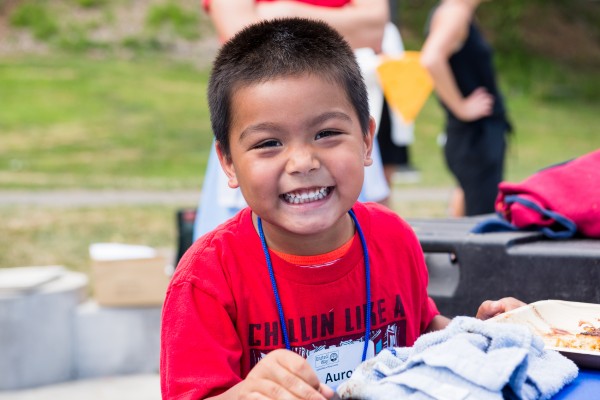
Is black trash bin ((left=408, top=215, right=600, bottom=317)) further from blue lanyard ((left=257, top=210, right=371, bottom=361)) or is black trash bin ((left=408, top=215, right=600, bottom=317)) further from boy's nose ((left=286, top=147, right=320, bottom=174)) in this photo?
boy's nose ((left=286, top=147, right=320, bottom=174))

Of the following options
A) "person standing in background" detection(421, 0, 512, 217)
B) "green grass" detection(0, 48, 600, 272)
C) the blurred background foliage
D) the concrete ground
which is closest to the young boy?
the concrete ground

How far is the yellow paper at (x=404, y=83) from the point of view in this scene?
5.45 metres

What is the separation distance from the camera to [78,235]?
299 inches

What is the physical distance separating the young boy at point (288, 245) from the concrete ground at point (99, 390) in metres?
2.61

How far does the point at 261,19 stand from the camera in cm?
275

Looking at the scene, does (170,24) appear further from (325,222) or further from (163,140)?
(325,222)

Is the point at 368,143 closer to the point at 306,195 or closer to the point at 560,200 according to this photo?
the point at 306,195

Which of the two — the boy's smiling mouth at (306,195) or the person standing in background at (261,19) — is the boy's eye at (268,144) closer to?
the boy's smiling mouth at (306,195)

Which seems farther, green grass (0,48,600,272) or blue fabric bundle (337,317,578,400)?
green grass (0,48,600,272)

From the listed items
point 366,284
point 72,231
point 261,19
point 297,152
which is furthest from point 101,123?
point 297,152

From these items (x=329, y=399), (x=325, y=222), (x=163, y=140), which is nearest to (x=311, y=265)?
(x=325, y=222)

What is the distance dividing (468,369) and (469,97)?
380 centimetres

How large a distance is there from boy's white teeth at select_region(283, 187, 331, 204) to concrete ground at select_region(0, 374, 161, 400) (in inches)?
108

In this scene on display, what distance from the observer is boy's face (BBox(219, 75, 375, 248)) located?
165 cm
